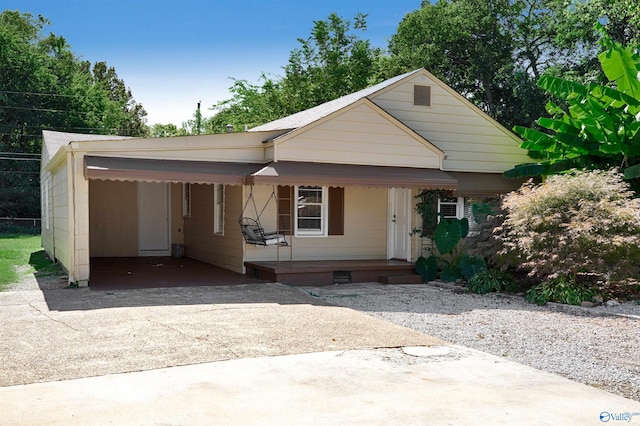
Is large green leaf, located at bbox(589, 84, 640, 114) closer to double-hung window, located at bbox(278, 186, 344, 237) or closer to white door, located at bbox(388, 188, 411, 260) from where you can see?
white door, located at bbox(388, 188, 411, 260)

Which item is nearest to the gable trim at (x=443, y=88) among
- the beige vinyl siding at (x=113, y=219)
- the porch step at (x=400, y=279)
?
the porch step at (x=400, y=279)

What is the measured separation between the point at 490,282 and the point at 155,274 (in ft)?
23.5

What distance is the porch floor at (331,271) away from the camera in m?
11.7

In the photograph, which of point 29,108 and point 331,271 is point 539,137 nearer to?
point 331,271

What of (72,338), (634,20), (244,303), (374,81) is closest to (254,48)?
(374,81)

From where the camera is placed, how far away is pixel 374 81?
3294cm

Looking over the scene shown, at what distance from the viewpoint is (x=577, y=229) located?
9.50 m

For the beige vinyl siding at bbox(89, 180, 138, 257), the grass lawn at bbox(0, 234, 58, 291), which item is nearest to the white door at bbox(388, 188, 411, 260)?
the beige vinyl siding at bbox(89, 180, 138, 257)

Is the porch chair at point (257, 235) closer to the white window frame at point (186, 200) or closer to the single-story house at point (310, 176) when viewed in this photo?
the single-story house at point (310, 176)

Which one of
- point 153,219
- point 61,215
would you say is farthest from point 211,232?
point 61,215

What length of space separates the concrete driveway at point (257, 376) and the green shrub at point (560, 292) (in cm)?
345

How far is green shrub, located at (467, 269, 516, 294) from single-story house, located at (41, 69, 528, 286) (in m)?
2.27

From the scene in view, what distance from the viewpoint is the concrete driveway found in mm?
4359

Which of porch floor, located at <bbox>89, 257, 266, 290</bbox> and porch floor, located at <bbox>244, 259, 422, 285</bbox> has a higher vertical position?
porch floor, located at <bbox>244, 259, 422, 285</bbox>
